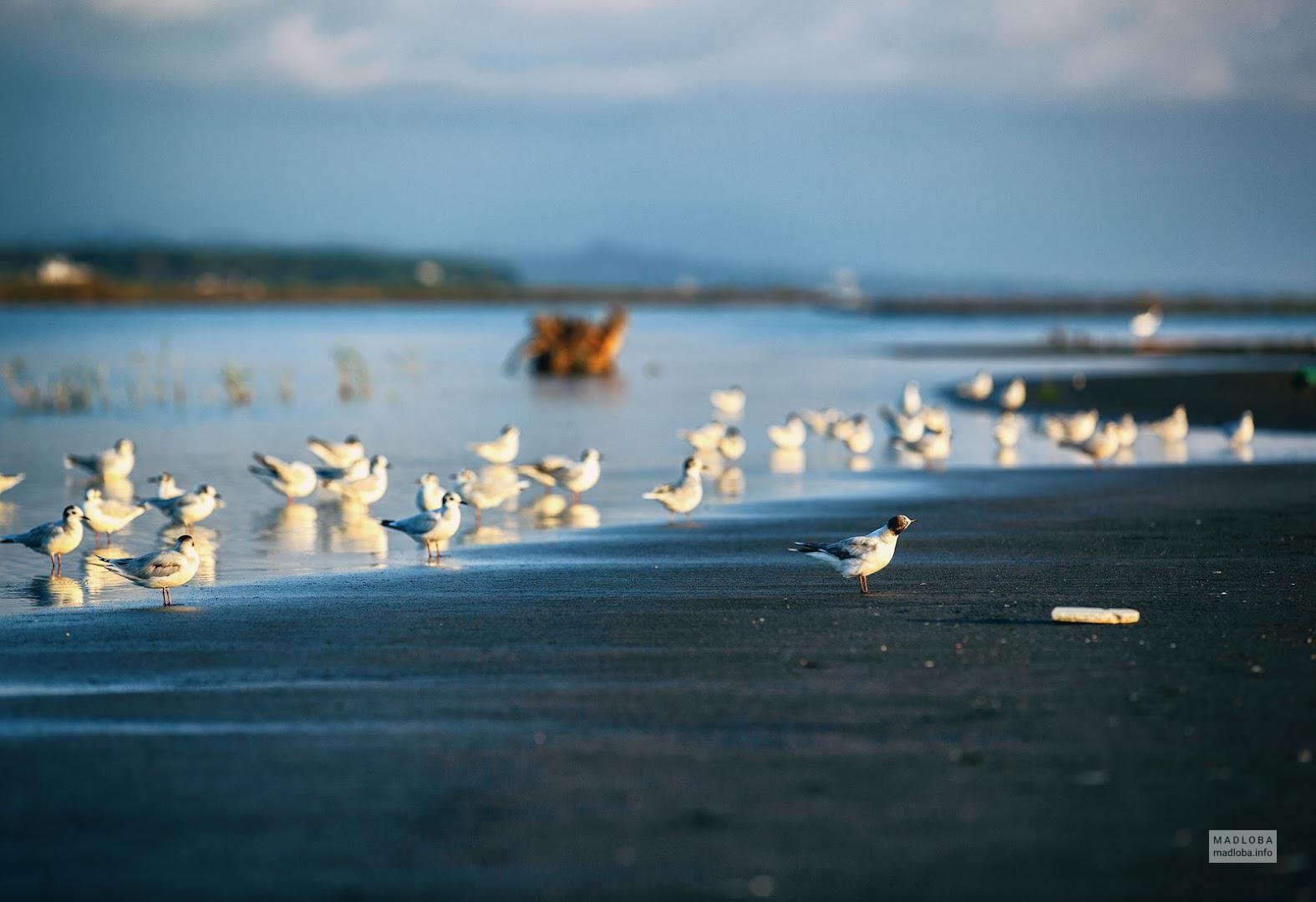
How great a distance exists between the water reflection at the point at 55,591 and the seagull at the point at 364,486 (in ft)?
17.3

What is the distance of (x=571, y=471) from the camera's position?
18.7 meters

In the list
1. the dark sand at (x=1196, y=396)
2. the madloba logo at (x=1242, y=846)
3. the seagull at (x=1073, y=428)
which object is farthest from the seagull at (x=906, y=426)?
the madloba logo at (x=1242, y=846)

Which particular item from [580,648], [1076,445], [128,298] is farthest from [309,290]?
[580,648]

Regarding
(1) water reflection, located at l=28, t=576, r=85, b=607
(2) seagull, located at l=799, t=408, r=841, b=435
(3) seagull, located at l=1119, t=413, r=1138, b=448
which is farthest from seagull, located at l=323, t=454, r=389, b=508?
(3) seagull, located at l=1119, t=413, r=1138, b=448

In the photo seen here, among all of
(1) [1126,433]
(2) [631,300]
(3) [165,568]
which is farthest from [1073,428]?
(2) [631,300]

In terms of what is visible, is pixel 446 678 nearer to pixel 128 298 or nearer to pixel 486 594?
pixel 486 594

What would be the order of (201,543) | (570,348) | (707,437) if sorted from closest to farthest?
(201,543), (707,437), (570,348)

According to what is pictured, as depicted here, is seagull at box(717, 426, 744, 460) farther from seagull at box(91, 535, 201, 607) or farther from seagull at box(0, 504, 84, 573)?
seagull at box(91, 535, 201, 607)

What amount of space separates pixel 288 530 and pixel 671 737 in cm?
981

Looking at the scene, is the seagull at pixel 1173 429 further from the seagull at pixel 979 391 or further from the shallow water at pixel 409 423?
the seagull at pixel 979 391

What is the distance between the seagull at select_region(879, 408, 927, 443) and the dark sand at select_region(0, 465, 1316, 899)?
10635 millimetres

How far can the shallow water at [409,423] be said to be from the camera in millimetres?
15719

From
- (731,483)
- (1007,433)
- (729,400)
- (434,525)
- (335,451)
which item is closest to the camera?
(434,525)

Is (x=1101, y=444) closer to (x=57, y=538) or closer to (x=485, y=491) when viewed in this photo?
Result: (x=485, y=491)
